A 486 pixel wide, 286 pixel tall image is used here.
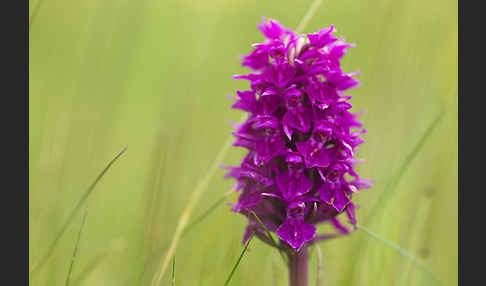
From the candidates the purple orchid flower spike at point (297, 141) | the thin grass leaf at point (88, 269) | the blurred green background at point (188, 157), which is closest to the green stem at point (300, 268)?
the purple orchid flower spike at point (297, 141)

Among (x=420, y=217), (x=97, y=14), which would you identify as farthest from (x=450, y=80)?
(x=97, y=14)

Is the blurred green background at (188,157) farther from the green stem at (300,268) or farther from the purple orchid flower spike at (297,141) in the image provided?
the purple orchid flower spike at (297,141)

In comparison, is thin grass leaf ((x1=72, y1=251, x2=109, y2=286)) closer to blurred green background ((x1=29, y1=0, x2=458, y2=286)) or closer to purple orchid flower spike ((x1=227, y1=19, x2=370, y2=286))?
blurred green background ((x1=29, y1=0, x2=458, y2=286))

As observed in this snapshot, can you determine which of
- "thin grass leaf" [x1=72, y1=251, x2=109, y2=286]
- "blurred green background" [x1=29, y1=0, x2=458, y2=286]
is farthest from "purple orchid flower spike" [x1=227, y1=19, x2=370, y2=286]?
"thin grass leaf" [x1=72, y1=251, x2=109, y2=286]

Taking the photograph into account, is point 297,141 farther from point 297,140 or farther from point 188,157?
point 188,157

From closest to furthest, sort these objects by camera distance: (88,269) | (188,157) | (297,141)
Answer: (297,141)
(88,269)
(188,157)

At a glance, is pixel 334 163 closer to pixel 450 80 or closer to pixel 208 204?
pixel 450 80

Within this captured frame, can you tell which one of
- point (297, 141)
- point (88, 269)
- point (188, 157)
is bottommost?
point (188, 157)

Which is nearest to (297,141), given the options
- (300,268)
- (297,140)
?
(297,140)
